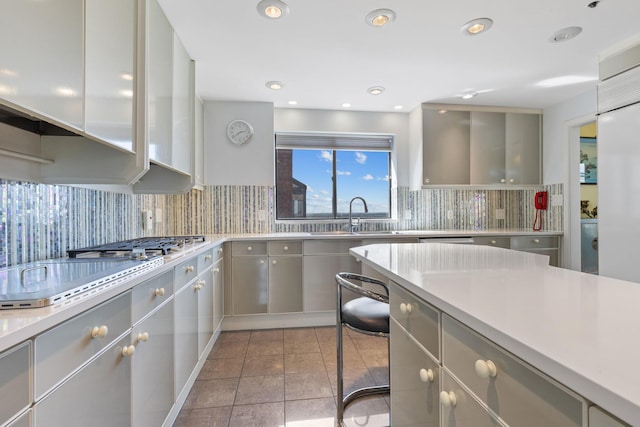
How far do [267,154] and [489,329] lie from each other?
3070 millimetres

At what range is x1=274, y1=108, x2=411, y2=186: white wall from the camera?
3.59 m

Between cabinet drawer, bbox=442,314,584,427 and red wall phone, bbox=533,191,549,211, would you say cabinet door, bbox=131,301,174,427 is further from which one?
red wall phone, bbox=533,191,549,211

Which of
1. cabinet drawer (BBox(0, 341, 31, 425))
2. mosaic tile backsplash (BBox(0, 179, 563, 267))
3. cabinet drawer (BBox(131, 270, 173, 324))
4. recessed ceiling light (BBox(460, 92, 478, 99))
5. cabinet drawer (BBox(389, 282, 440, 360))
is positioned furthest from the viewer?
recessed ceiling light (BBox(460, 92, 478, 99))

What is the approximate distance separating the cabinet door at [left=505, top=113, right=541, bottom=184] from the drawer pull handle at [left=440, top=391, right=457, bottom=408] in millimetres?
3504

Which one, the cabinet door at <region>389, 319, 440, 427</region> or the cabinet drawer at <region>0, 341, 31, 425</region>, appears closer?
the cabinet drawer at <region>0, 341, 31, 425</region>

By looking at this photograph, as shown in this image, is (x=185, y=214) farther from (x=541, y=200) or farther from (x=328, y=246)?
(x=541, y=200)

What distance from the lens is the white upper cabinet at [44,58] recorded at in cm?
78

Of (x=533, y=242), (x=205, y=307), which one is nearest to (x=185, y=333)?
(x=205, y=307)

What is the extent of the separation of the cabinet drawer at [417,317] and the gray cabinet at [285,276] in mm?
1833

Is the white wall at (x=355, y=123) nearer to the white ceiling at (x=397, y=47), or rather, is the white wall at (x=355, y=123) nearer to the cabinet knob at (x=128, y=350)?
the white ceiling at (x=397, y=47)

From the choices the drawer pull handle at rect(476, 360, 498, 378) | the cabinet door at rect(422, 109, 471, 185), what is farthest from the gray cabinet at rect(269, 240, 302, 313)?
the drawer pull handle at rect(476, 360, 498, 378)

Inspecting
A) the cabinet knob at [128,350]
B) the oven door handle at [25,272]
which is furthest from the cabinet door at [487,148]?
the oven door handle at [25,272]

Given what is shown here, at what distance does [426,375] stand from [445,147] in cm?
311

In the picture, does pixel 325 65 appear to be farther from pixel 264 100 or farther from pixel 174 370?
pixel 174 370
